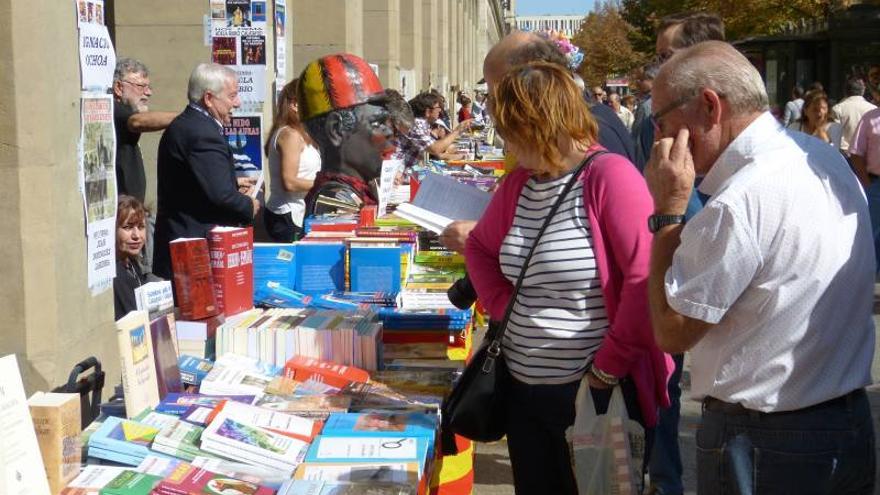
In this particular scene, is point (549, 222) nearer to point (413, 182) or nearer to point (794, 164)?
point (794, 164)

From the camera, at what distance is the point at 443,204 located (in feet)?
15.1

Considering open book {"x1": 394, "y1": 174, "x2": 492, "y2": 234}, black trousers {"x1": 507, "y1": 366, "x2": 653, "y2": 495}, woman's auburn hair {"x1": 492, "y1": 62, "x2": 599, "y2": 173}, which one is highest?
woman's auburn hair {"x1": 492, "y1": 62, "x2": 599, "y2": 173}

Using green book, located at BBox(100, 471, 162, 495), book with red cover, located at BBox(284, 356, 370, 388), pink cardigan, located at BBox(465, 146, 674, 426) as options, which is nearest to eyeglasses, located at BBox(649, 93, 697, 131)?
pink cardigan, located at BBox(465, 146, 674, 426)

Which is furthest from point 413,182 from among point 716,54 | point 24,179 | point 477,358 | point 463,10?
point 463,10

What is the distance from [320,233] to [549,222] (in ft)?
7.79

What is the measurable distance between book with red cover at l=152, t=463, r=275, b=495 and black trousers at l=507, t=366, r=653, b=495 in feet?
3.08

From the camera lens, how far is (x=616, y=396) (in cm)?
338

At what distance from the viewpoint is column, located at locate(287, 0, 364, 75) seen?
14.9 metres

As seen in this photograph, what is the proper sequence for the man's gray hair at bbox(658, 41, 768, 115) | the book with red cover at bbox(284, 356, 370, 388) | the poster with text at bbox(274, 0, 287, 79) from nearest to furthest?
1. the man's gray hair at bbox(658, 41, 768, 115)
2. the book with red cover at bbox(284, 356, 370, 388)
3. the poster with text at bbox(274, 0, 287, 79)

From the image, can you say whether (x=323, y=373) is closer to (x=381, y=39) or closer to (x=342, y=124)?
(x=342, y=124)

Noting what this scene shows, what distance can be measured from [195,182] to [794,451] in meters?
4.23

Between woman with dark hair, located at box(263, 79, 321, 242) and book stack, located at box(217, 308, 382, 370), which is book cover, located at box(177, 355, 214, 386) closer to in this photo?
book stack, located at box(217, 308, 382, 370)

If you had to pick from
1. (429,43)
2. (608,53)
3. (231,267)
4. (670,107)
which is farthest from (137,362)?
(608,53)

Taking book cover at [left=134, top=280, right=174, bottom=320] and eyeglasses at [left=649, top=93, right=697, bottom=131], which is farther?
book cover at [left=134, top=280, right=174, bottom=320]
